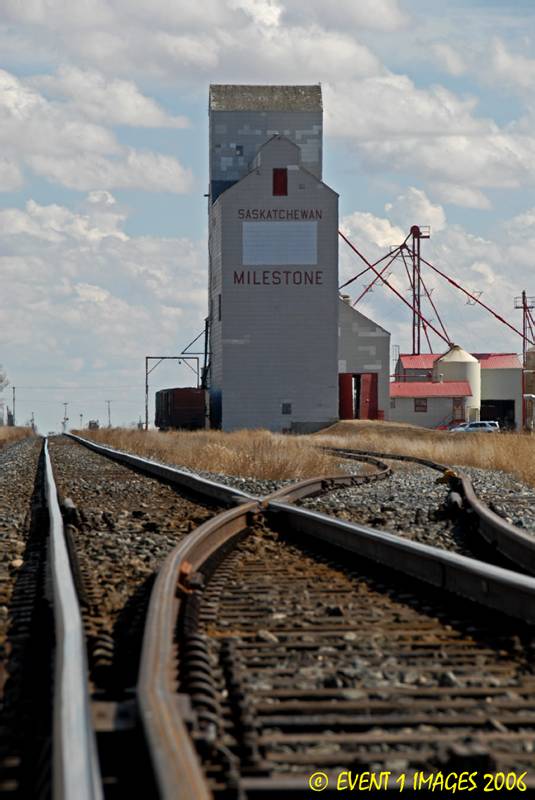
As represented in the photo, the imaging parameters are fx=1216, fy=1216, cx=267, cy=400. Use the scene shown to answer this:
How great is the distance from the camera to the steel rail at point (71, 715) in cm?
298

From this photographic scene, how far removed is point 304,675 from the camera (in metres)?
4.92

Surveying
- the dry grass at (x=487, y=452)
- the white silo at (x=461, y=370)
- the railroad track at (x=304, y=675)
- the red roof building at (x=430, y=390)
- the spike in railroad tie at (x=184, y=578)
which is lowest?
the railroad track at (x=304, y=675)

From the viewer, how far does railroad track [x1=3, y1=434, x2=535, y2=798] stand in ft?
11.6

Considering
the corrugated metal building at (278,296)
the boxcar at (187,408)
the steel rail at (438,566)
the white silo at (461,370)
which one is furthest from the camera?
the white silo at (461,370)

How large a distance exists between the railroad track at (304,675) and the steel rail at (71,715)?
1 cm

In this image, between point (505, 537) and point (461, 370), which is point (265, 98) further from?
point (505, 537)

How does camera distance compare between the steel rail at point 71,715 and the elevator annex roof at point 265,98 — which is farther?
the elevator annex roof at point 265,98

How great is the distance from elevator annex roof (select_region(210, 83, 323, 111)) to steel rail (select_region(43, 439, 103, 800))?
2490 inches

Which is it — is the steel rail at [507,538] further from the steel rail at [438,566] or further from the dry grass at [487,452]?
the dry grass at [487,452]

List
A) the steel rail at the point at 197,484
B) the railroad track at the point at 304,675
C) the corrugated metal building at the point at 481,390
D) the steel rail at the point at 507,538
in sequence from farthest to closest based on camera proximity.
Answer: the corrugated metal building at the point at 481,390 → the steel rail at the point at 197,484 → the steel rail at the point at 507,538 → the railroad track at the point at 304,675

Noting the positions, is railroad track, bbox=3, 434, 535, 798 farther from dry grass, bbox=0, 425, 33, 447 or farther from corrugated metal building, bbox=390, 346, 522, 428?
corrugated metal building, bbox=390, 346, 522, 428

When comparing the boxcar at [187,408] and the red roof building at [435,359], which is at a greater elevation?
the red roof building at [435,359]

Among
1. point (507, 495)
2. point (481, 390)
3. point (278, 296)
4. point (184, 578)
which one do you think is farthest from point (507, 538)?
point (481, 390)

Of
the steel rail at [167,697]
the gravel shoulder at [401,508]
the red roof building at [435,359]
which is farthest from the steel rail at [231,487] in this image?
the red roof building at [435,359]
